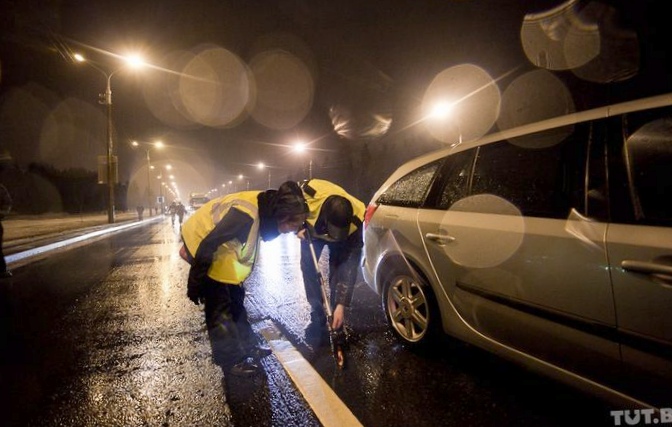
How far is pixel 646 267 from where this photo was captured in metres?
1.46

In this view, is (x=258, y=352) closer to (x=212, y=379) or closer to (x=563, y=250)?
(x=212, y=379)

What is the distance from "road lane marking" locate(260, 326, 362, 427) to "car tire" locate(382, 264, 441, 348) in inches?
33.2

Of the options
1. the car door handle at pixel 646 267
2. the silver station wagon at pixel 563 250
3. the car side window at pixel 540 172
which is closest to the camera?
the car door handle at pixel 646 267

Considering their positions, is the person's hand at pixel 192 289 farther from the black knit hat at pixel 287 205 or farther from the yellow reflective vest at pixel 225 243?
the black knit hat at pixel 287 205

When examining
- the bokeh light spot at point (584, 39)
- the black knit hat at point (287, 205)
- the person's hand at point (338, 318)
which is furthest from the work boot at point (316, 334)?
the bokeh light spot at point (584, 39)

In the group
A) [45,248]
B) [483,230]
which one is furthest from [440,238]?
[45,248]

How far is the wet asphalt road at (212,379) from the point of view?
2.04m

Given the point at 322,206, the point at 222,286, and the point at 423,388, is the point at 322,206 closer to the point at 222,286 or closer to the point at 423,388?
the point at 222,286

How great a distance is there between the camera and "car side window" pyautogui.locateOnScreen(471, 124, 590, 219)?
1.92 meters

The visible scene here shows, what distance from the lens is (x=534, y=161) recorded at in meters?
2.20

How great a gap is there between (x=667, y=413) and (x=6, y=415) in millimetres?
3336

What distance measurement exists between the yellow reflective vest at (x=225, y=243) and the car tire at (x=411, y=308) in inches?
49.9

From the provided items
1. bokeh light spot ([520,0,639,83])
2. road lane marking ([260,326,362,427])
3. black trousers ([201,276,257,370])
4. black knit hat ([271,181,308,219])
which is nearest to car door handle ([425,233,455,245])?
black knit hat ([271,181,308,219])

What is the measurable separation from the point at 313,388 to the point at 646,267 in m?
1.92
